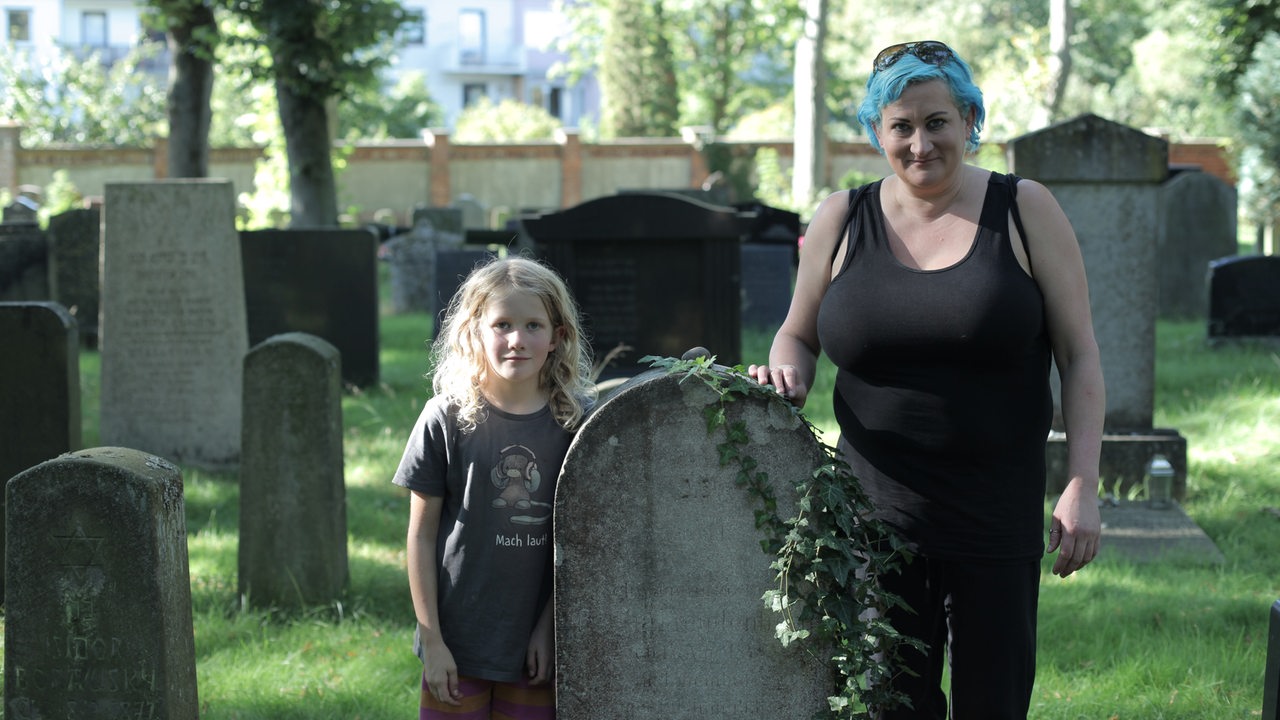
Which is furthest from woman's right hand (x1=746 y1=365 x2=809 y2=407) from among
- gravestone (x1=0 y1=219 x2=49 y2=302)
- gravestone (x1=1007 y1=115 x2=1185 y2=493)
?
gravestone (x1=0 y1=219 x2=49 y2=302)

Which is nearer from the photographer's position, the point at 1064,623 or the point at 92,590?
the point at 92,590

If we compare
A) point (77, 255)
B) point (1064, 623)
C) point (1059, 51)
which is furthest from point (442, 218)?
point (1064, 623)

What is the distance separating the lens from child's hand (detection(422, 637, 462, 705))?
116 inches

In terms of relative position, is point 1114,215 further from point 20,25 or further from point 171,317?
point 20,25

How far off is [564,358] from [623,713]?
79 centimetres

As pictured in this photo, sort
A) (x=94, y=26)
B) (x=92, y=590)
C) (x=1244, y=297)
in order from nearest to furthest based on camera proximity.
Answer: (x=92, y=590) → (x=1244, y=297) → (x=94, y=26)

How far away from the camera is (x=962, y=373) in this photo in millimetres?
2721

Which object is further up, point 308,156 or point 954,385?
point 308,156

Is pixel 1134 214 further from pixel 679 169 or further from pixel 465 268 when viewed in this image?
pixel 679 169

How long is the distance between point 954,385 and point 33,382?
410 cm

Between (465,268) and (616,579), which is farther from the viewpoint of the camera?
(465,268)

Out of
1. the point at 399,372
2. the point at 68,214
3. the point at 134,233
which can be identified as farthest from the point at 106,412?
the point at 68,214

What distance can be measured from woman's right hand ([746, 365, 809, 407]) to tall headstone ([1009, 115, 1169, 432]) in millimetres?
4481

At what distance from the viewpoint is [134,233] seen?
770 centimetres
